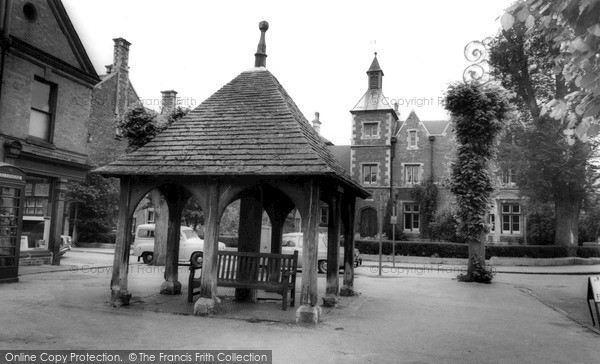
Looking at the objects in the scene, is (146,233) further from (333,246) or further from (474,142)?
(474,142)

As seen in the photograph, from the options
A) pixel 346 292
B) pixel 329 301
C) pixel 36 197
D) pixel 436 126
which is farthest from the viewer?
pixel 436 126

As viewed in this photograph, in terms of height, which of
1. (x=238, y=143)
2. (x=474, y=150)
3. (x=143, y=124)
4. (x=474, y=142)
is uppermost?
(x=143, y=124)

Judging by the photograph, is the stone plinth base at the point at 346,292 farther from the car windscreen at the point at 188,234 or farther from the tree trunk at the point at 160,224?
the car windscreen at the point at 188,234

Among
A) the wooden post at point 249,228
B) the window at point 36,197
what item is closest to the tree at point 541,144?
the wooden post at point 249,228

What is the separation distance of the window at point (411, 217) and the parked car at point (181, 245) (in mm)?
20811

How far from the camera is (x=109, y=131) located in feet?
120

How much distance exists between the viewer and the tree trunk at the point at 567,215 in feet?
94.0

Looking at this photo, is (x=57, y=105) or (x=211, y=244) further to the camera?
(x=57, y=105)

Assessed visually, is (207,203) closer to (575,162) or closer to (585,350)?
(585,350)

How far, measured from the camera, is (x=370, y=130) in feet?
131

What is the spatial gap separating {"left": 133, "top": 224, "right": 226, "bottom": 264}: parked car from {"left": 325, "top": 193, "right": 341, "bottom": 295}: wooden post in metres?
9.93

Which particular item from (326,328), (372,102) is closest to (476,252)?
(326,328)

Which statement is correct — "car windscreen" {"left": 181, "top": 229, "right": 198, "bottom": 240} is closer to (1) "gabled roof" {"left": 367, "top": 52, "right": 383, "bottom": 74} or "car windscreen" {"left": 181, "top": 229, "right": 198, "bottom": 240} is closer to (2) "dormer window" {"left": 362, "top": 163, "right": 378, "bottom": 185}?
(2) "dormer window" {"left": 362, "top": 163, "right": 378, "bottom": 185}

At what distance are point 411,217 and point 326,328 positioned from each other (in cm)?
3118
